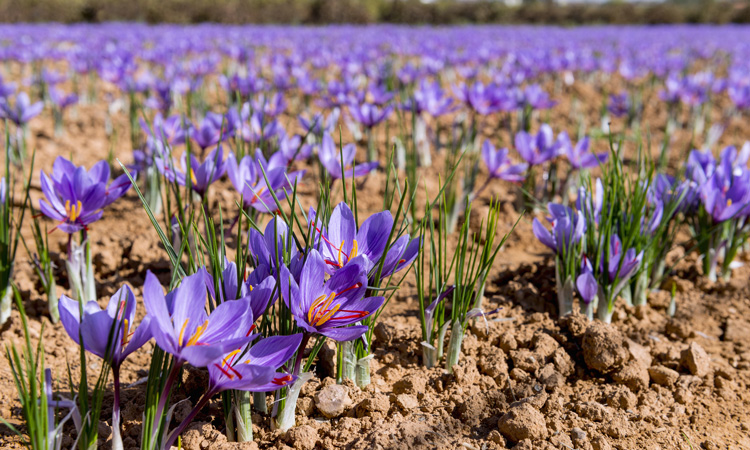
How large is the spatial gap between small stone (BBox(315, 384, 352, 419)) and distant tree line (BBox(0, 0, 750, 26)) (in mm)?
22147

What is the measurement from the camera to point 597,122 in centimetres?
538

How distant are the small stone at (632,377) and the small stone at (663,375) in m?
0.04

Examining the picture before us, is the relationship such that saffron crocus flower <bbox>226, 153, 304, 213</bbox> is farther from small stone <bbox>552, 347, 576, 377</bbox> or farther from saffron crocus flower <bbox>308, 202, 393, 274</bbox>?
small stone <bbox>552, 347, 576, 377</bbox>

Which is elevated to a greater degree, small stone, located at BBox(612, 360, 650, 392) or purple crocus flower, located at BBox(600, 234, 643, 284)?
purple crocus flower, located at BBox(600, 234, 643, 284)

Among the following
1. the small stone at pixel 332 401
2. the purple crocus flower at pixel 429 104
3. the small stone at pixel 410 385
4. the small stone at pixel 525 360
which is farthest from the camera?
the purple crocus flower at pixel 429 104

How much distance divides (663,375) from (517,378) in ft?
1.32

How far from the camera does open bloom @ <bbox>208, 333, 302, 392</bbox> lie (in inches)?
36.0

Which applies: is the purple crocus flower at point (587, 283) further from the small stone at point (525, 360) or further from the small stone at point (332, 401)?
the small stone at point (332, 401)

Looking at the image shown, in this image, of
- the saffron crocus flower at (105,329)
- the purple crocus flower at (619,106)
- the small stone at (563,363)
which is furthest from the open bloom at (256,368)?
the purple crocus flower at (619,106)

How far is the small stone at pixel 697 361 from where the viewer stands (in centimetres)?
156

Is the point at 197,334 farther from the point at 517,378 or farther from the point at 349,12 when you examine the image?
the point at 349,12

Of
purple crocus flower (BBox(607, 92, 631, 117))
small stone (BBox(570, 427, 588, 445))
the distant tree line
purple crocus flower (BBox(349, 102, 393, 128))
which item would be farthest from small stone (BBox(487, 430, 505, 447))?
→ the distant tree line

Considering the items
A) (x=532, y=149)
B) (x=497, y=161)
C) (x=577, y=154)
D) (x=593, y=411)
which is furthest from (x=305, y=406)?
(x=577, y=154)

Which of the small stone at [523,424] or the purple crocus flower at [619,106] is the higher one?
the purple crocus flower at [619,106]
